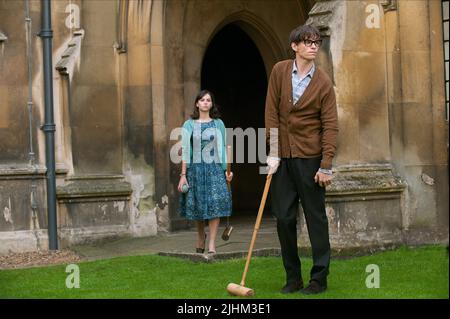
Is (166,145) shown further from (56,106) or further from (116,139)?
(56,106)

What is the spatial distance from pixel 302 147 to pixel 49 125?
18.3ft

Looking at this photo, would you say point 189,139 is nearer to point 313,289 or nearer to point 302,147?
point 302,147

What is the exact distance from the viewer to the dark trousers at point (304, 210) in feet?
24.1

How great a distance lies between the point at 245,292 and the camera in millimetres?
7141

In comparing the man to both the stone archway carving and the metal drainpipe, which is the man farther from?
the stone archway carving

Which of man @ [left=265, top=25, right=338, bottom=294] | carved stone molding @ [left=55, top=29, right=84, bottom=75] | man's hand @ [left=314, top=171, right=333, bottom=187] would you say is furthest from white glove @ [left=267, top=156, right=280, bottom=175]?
carved stone molding @ [left=55, top=29, right=84, bottom=75]

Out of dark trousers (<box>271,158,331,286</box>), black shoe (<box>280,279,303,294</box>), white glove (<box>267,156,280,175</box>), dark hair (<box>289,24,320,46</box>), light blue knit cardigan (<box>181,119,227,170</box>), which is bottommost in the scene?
black shoe (<box>280,279,303,294</box>)

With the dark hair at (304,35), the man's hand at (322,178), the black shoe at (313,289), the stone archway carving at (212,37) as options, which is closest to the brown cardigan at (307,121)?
the man's hand at (322,178)

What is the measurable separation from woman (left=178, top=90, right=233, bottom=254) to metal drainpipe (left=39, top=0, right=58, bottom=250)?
2.70 m

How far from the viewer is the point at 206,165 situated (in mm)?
9914

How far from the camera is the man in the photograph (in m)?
7.33

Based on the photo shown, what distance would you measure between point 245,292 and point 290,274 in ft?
1.66
